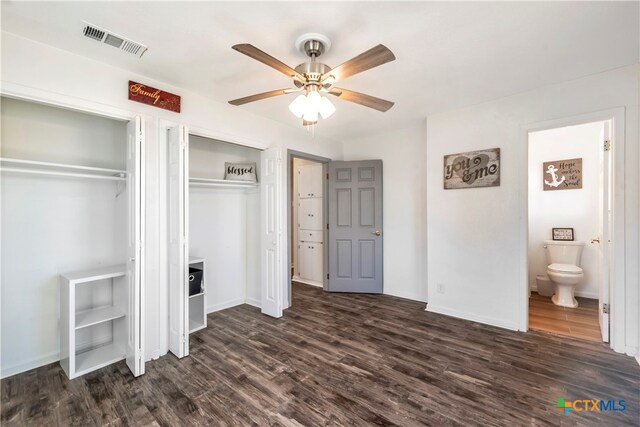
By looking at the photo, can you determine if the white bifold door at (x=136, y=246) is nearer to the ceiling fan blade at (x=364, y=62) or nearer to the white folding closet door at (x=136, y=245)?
the white folding closet door at (x=136, y=245)

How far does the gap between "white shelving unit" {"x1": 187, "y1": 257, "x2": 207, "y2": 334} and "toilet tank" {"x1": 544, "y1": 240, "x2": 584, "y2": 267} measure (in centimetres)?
489

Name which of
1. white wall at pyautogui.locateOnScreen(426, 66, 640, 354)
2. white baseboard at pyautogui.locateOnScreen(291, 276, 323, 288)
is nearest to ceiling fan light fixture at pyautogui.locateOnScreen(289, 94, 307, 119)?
white wall at pyautogui.locateOnScreen(426, 66, 640, 354)

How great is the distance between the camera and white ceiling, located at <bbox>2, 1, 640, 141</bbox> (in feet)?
5.49

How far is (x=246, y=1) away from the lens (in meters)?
1.61

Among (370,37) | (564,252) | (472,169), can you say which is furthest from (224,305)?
(564,252)

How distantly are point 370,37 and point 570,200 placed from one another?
418cm

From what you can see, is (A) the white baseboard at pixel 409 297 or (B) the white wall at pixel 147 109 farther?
(A) the white baseboard at pixel 409 297

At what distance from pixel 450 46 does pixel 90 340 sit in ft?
13.5

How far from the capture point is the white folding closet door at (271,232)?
3361mm

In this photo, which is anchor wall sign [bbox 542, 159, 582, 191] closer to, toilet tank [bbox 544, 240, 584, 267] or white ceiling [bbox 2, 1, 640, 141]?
toilet tank [bbox 544, 240, 584, 267]

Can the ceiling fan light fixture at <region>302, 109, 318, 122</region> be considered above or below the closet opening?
above

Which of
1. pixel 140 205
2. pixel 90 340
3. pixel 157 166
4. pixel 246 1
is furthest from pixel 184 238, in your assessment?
pixel 246 1

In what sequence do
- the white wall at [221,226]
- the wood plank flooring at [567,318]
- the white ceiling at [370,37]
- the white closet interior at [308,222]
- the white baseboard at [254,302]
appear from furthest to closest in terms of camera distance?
the white closet interior at [308,222] < the white baseboard at [254,302] < the white wall at [221,226] < the wood plank flooring at [567,318] < the white ceiling at [370,37]

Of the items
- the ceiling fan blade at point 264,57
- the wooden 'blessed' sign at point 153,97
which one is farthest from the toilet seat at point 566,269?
the wooden 'blessed' sign at point 153,97
